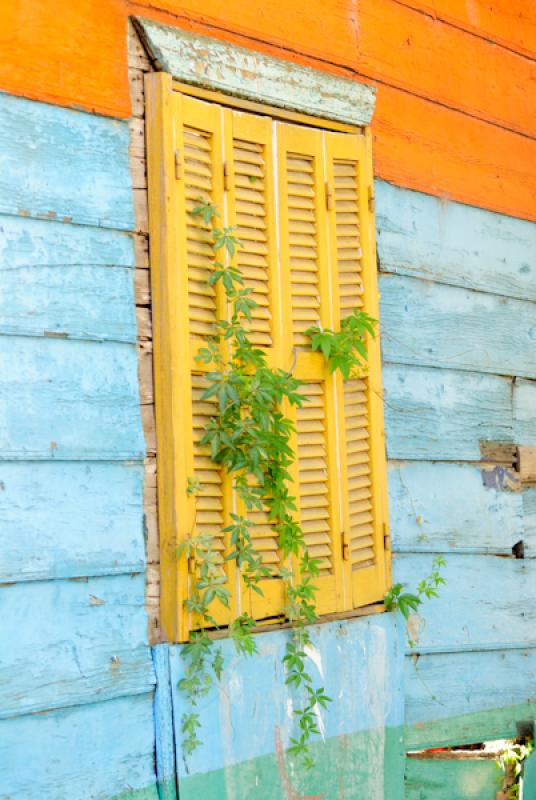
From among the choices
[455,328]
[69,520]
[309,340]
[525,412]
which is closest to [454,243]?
[455,328]

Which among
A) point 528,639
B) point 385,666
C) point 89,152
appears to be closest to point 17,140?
point 89,152

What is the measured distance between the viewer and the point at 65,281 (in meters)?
3.42

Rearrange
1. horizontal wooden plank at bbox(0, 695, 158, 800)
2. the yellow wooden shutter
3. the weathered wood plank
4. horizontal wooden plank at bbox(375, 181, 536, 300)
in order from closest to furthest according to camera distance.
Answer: horizontal wooden plank at bbox(0, 695, 158, 800) < the weathered wood plank < the yellow wooden shutter < horizontal wooden plank at bbox(375, 181, 536, 300)

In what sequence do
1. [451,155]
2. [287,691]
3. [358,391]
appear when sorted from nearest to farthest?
[287,691] → [358,391] → [451,155]

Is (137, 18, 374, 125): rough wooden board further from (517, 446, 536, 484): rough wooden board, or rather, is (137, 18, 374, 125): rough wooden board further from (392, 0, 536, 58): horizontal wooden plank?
(517, 446, 536, 484): rough wooden board

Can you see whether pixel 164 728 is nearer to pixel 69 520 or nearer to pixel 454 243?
pixel 69 520

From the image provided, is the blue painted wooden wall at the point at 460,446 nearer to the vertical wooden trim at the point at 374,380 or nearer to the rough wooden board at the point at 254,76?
the vertical wooden trim at the point at 374,380

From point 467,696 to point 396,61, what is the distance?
2.49m

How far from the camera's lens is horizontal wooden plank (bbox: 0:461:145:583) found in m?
3.23

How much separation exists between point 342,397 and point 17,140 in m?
1.47

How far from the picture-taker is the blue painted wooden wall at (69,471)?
3.24m

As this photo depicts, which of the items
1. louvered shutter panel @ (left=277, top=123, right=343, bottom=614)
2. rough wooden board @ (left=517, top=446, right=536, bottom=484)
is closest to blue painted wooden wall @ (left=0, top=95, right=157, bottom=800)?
louvered shutter panel @ (left=277, top=123, right=343, bottom=614)

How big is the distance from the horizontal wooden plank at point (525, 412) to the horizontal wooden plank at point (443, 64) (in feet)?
3.72

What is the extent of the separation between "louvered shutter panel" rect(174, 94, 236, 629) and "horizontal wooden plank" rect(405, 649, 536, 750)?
1091 mm
